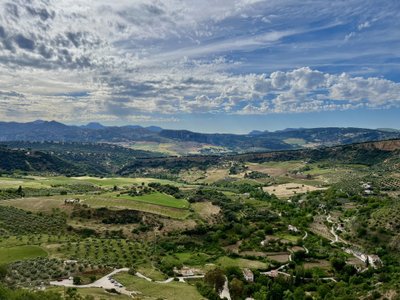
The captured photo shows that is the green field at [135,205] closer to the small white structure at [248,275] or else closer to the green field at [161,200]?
the green field at [161,200]

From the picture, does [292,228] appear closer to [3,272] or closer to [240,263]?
[240,263]

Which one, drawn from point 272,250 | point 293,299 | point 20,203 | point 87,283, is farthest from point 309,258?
point 20,203

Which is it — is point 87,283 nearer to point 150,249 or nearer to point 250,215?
point 150,249

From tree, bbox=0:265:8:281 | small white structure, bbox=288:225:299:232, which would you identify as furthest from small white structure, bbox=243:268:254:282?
tree, bbox=0:265:8:281

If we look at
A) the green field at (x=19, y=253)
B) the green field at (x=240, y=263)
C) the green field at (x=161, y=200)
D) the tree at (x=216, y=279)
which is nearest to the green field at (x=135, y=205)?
the green field at (x=161, y=200)

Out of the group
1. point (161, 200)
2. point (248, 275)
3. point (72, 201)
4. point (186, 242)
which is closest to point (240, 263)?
point (248, 275)

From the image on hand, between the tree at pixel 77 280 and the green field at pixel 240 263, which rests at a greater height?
the tree at pixel 77 280
